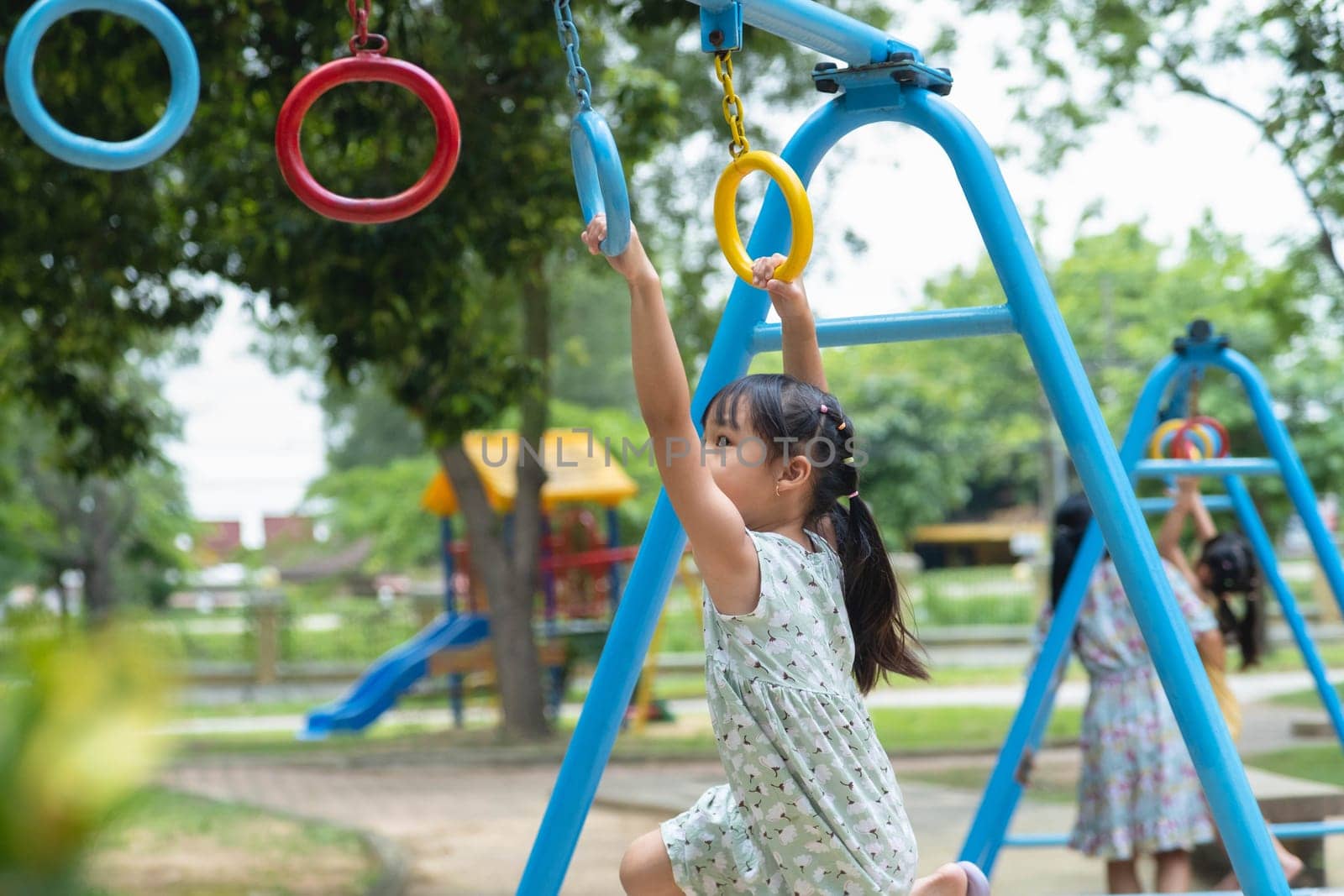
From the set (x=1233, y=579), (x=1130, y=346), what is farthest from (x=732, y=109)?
(x=1130, y=346)

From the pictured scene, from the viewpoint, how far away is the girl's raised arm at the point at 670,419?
1.78 metres

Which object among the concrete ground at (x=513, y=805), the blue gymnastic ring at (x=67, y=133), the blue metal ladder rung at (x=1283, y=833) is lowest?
the concrete ground at (x=513, y=805)

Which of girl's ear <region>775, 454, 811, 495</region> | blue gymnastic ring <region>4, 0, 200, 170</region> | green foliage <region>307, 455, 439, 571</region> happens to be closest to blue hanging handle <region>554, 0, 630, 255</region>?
girl's ear <region>775, 454, 811, 495</region>

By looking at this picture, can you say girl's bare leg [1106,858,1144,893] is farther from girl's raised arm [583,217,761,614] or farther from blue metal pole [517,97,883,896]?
girl's raised arm [583,217,761,614]

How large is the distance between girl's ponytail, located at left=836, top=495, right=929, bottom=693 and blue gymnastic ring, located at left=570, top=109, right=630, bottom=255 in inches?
23.5

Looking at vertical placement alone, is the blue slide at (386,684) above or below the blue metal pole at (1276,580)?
below

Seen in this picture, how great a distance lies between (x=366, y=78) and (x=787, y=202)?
0.66m

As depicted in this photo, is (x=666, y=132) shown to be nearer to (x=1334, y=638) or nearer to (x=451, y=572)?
(x=451, y=572)

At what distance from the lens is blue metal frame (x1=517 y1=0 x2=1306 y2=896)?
7.09 feet

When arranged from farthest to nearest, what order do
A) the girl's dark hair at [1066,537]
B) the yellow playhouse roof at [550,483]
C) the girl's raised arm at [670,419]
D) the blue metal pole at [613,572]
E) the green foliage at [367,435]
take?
the green foliage at [367,435] < the yellow playhouse roof at [550,483] < the blue metal pole at [613,572] < the girl's dark hair at [1066,537] < the girl's raised arm at [670,419]

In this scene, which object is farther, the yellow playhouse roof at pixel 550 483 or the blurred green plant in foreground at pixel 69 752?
the yellow playhouse roof at pixel 550 483

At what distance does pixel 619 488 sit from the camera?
1318cm

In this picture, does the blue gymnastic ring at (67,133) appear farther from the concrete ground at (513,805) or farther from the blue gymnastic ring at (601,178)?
the concrete ground at (513,805)

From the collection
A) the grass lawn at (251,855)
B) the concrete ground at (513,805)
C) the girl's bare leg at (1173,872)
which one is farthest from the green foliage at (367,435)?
the girl's bare leg at (1173,872)
